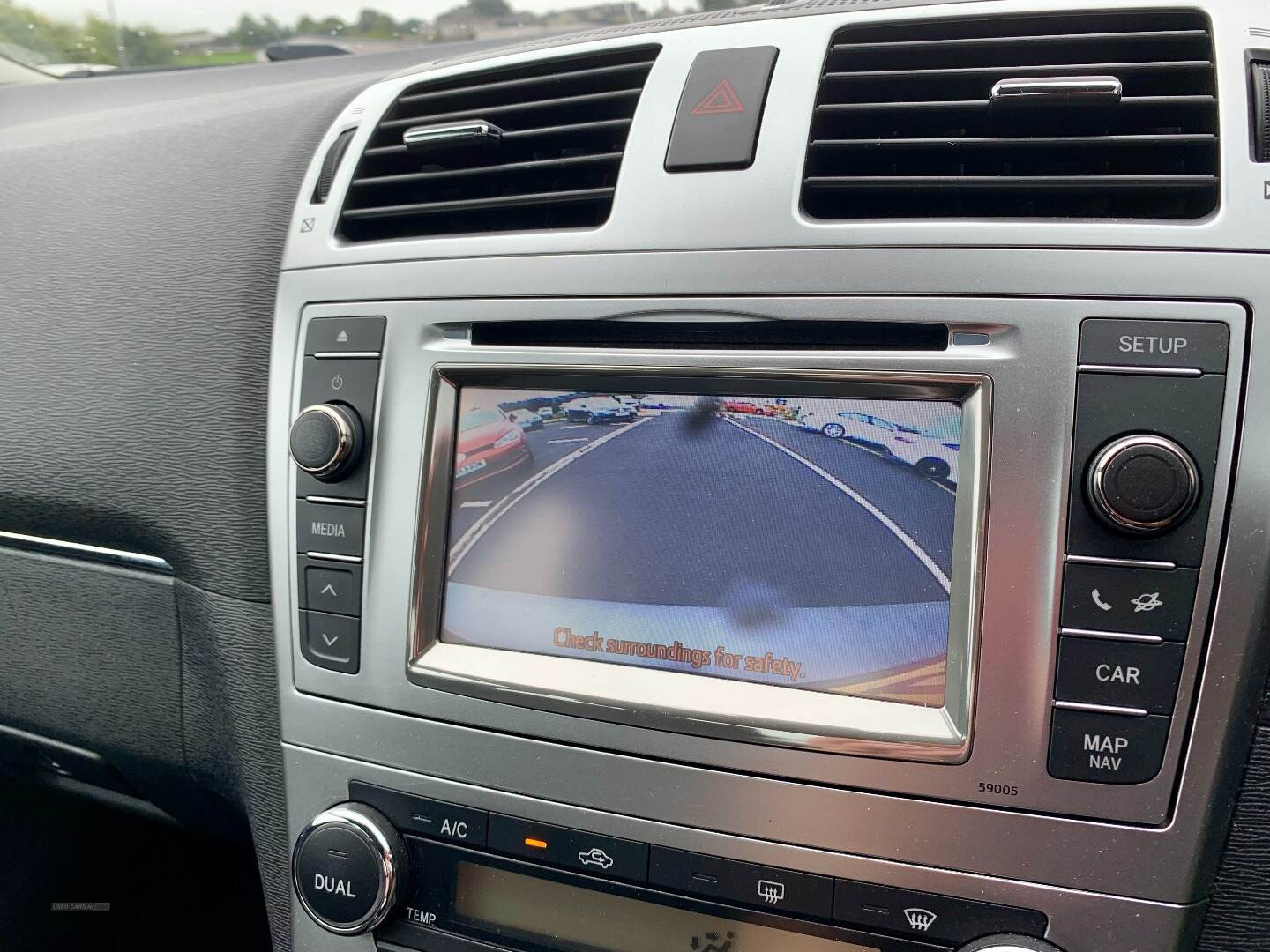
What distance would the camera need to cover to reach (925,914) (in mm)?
798

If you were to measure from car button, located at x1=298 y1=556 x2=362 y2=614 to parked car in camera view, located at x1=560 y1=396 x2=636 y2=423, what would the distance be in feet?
0.94

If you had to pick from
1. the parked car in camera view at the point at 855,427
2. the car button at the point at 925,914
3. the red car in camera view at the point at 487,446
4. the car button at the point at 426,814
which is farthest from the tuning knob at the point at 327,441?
the car button at the point at 925,914

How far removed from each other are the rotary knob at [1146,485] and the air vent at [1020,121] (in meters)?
0.21

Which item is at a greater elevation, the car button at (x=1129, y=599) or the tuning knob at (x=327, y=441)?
the tuning knob at (x=327, y=441)

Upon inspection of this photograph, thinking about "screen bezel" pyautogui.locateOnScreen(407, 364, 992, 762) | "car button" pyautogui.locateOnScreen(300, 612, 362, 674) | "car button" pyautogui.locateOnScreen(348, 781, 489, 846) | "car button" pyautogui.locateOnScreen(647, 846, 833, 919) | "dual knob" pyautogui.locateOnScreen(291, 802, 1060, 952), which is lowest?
"dual knob" pyautogui.locateOnScreen(291, 802, 1060, 952)

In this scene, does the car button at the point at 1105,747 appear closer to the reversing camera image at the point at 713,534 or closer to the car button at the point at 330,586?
the reversing camera image at the point at 713,534

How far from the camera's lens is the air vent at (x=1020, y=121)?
0.78 meters

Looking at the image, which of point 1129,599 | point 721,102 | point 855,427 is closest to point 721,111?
point 721,102

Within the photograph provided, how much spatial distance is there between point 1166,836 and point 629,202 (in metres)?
0.71

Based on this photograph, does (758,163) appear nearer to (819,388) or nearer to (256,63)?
(819,388)

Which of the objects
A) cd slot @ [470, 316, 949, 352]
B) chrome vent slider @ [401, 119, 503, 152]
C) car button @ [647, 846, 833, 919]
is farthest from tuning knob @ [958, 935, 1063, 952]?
chrome vent slider @ [401, 119, 503, 152]

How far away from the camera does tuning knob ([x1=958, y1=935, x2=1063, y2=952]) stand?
771 mm

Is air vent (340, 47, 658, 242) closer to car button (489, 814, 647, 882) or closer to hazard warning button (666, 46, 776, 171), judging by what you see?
hazard warning button (666, 46, 776, 171)

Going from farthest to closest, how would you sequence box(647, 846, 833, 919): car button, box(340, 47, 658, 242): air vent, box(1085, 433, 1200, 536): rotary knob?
box(340, 47, 658, 242): air vent → box(647, 846, 833, 919): car button → box(1085, 433, 1200, 536): rotary knob
